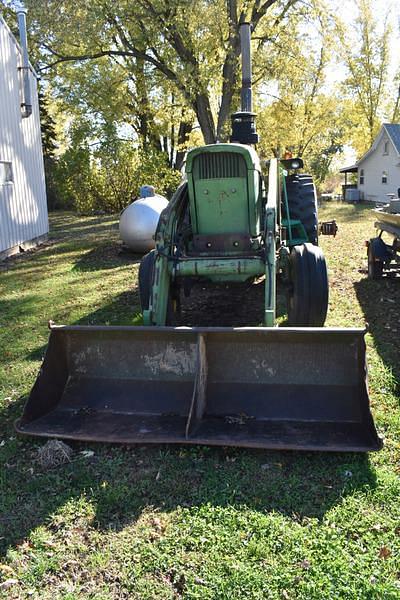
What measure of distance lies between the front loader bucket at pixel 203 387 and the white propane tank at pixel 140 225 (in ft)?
23.6

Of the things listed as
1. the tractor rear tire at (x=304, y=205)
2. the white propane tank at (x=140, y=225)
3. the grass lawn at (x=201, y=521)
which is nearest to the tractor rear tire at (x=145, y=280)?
the grass lawn at (x=201, y=521)

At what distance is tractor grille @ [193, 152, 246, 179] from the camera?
5.70 m

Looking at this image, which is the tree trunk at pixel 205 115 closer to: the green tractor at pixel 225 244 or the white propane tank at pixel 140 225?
the white propane tank at pixel 140 225

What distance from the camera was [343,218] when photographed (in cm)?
2181

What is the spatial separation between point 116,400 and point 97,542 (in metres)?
1.46

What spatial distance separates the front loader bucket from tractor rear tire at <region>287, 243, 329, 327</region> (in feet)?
4.05

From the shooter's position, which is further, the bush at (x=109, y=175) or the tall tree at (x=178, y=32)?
the bush at (x=109, y=175)

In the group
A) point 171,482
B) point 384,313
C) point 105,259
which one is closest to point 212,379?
point 171,482

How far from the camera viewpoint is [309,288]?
5.49 m

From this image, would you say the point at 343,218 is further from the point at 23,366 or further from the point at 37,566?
the point at 37,566

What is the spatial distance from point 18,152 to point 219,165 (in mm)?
10111

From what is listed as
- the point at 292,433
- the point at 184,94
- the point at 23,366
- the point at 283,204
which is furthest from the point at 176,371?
the point at 184,94

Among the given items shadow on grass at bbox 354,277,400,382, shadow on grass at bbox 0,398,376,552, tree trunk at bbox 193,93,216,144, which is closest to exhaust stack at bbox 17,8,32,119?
tree trunk at bbox 193,93,216,144

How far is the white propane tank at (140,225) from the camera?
11.7 meters
